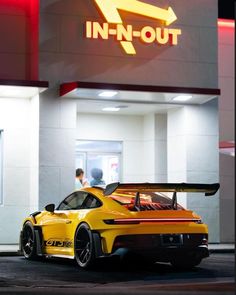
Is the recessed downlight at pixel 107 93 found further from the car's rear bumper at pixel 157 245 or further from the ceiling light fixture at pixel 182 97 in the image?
the car's rear bumper at pixel 157 245

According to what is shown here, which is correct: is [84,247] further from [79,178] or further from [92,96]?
[92,96]

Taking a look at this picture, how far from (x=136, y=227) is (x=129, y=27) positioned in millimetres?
8229

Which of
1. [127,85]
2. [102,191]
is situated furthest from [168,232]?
[127,85]

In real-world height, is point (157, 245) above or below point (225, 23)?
below

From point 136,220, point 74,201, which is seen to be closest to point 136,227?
point 136,220

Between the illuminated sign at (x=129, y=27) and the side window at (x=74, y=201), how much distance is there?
5876 mm

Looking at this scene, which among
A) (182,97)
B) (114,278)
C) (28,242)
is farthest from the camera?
(182,97)

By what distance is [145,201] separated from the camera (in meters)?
12.9

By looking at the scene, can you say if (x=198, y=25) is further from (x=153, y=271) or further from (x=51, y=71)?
(x=153, y=271)

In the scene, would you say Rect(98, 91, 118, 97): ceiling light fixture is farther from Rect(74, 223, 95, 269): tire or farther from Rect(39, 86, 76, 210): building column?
Rect(74, 223, 95, 269): tire

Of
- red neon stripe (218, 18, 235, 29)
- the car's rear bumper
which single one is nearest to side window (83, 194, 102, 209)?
the car's rear bumper

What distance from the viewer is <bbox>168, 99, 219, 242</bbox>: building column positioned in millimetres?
19188

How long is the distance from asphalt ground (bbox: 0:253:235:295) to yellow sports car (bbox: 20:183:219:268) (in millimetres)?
324

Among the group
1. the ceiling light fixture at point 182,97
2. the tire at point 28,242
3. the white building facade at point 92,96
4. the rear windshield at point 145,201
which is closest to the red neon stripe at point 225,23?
the white building facade at point 92,96
